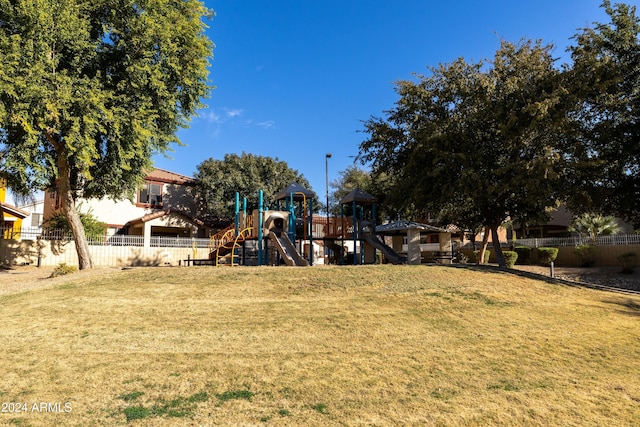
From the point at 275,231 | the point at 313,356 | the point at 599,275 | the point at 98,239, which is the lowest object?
the point at 599,275

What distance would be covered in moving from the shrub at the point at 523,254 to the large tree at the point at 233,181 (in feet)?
66.1

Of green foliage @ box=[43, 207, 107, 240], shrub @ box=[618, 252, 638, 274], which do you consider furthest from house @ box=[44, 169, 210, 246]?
shrub @ box=[618, 252, 638, 274]

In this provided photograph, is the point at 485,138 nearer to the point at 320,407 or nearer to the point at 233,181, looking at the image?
the point at 320,407

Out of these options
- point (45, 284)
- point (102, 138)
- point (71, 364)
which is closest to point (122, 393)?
point (71, 364)

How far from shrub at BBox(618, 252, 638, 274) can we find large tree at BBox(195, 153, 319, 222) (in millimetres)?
25358

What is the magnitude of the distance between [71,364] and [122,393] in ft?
5.49

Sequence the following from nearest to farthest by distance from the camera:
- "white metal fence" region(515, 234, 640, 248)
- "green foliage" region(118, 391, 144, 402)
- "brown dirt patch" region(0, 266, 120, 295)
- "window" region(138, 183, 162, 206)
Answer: "green foliage" region(118, 391, 144, 402)
"brown dirt patch" region(0, 266, 120, 295)
"white metal fence" region(515, 234, 640, 248)
"window" region(138, 183, 162, 206)

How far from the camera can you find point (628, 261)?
2516 centimetres

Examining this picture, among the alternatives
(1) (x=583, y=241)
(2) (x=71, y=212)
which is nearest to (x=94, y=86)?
(2) (x=71, y=212)

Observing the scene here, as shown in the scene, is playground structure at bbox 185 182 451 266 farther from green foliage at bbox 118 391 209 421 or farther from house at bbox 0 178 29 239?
house at bbox 0 178 29 239

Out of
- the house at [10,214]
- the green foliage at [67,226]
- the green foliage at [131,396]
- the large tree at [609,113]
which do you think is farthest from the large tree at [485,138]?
the house at [10,214]

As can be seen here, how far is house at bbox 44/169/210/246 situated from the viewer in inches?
1205

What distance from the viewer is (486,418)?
4902 mm

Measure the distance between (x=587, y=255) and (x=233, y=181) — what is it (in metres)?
27.1
